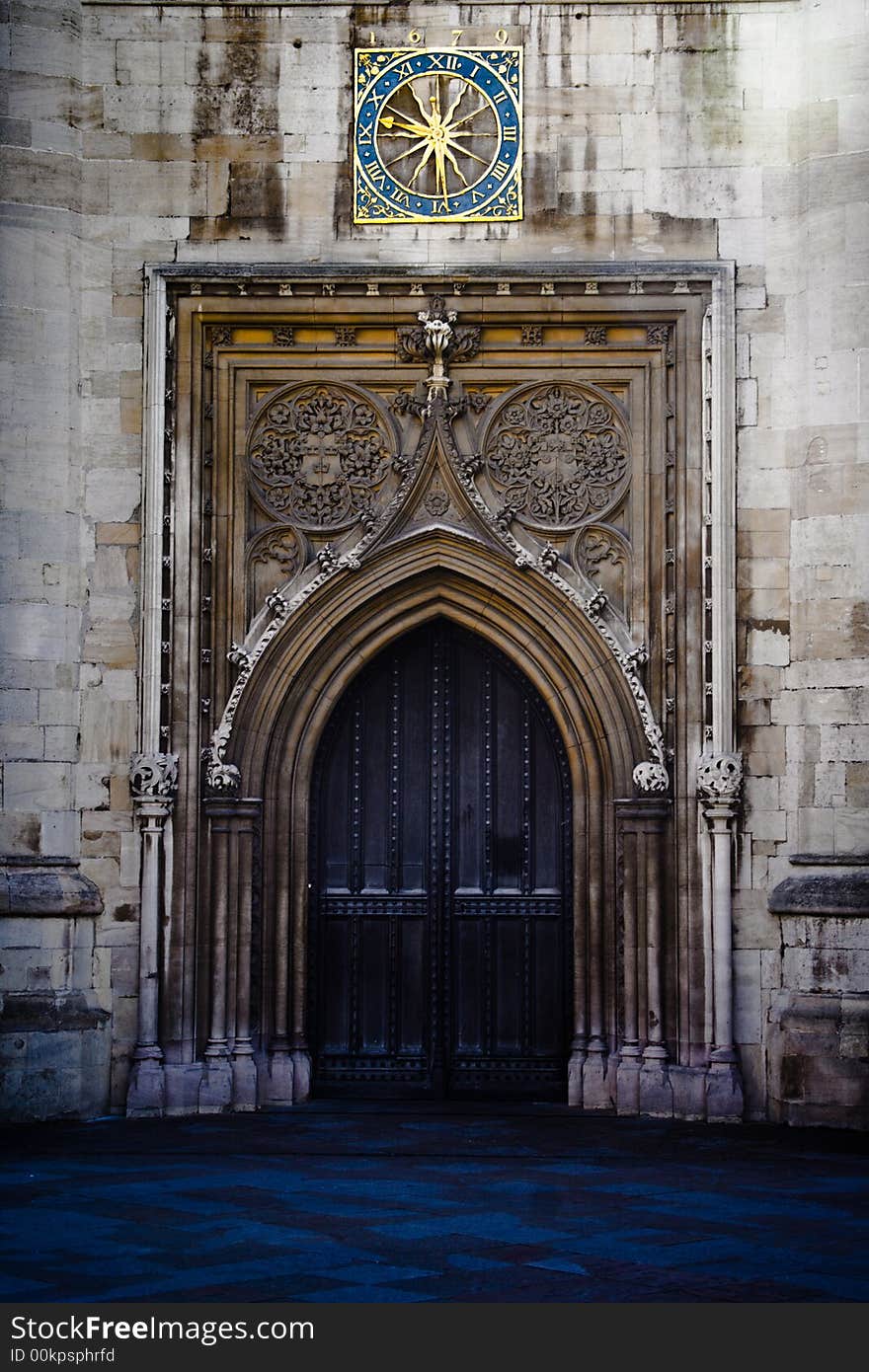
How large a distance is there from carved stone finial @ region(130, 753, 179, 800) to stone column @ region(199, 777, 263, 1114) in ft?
1.12

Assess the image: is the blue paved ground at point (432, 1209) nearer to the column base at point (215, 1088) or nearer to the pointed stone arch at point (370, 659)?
the column base at point (215, 1088)

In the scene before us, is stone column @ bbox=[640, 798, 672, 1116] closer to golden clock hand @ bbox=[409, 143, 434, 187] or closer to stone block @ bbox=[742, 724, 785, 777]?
stone block @ bbox=[742, 724, 785, 777]

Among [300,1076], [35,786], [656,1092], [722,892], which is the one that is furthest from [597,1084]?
[35,786]

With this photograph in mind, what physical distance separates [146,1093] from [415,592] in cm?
379

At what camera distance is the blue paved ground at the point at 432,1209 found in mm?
7324

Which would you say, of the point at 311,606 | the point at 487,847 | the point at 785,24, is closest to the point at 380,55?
the point at 785,24

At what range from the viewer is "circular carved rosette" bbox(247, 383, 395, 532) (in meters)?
13.4

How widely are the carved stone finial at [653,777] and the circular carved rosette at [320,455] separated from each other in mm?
2544

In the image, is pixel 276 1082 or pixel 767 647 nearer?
pixel 767 647

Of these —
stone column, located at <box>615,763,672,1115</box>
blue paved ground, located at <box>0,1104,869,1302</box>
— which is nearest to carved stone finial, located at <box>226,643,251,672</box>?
stone column, located at <box>615,763,672,1115</box>

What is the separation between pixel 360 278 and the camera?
13164 mm

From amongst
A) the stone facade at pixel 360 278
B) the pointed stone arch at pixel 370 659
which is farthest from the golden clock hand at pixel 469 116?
the pointed stone arch at pixel 370 659

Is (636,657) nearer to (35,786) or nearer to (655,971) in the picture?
(655,971)

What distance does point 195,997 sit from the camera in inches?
510
